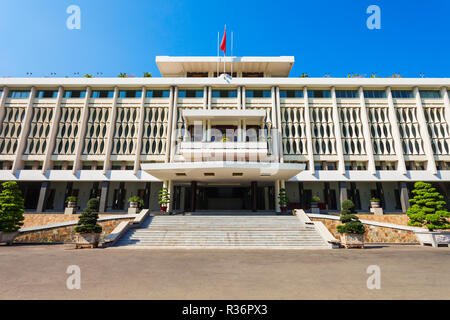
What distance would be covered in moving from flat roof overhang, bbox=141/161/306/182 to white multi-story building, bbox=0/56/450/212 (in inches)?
271

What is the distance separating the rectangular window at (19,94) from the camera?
3619cm

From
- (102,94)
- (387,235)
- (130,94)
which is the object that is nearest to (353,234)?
(387,235)

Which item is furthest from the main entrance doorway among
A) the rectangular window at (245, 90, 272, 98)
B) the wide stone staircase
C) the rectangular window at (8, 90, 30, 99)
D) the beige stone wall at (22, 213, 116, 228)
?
the rectangular window at (8, 90, 30, 99)

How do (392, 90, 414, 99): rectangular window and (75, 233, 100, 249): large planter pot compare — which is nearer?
(75, 233, 100, 249): large planter pot

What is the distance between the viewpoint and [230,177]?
27.3 m

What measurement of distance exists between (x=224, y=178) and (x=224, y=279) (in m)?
20.2

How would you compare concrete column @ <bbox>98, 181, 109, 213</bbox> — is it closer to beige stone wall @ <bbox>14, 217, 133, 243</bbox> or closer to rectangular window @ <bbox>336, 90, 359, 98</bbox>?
beige stone wall @ <bbox>14, 217, 133, 243</bbox>

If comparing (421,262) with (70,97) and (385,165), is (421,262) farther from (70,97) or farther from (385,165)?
(70,97)

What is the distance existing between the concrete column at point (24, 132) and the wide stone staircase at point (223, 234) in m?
25.3

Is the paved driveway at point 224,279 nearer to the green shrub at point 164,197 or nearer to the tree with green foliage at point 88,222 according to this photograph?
the tree with green foliage at point 88,222

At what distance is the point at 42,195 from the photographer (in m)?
32.6

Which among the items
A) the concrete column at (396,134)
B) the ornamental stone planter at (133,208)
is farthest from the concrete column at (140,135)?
the concrete column at (396,134)

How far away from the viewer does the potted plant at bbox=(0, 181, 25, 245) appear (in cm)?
1842
